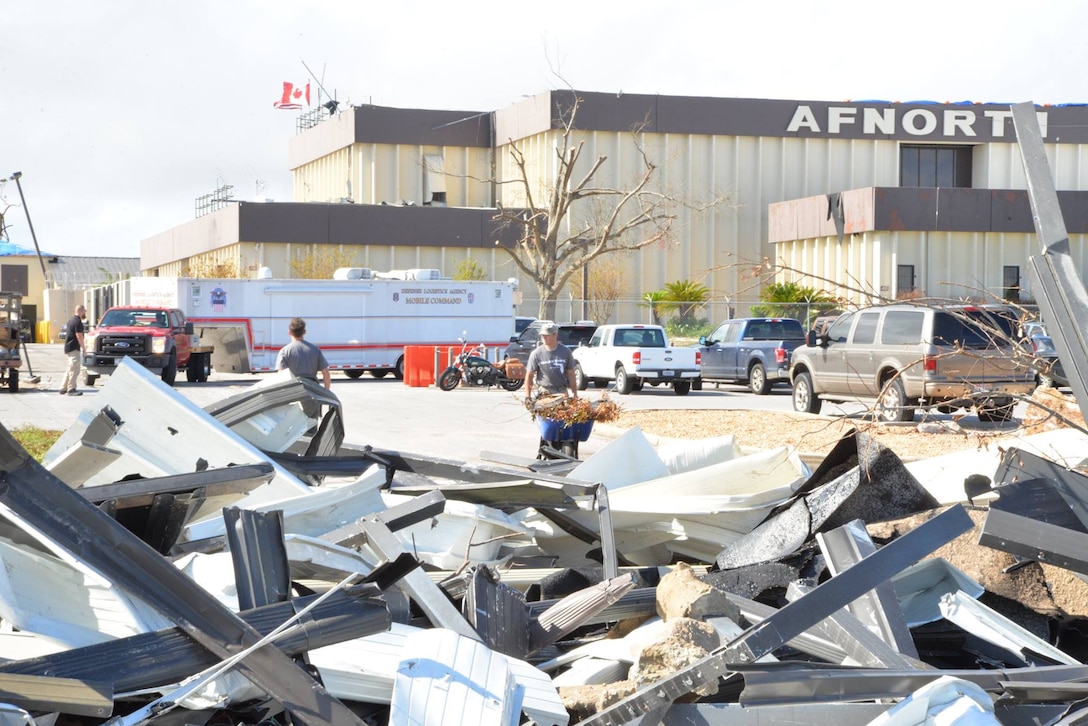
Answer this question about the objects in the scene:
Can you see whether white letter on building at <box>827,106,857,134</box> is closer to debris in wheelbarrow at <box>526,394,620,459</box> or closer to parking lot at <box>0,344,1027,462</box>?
parking lot at <box>0,344,1027,462</box>

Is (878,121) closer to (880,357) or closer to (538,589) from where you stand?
(880,357)

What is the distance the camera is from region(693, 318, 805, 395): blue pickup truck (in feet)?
95.8

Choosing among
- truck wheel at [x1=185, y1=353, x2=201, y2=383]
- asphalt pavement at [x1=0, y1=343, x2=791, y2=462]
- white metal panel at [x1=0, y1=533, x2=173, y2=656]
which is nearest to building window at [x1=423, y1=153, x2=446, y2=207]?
asphalt pavement at [x1=0, y1=343, x2=791, y2=462]

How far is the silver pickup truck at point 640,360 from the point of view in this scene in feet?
95.9

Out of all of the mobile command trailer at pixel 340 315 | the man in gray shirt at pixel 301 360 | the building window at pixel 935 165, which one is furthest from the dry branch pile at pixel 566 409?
the building window at pixel 935 165

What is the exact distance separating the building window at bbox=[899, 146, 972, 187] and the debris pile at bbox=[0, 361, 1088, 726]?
5608cm

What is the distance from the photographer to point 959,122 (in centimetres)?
5903

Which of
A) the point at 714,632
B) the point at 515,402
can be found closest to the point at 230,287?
the point at 515,402

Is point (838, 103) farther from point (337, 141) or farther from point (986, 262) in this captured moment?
point (337, 141)

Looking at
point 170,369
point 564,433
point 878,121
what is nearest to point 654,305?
point 878,121

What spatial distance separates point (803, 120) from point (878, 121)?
385 cm

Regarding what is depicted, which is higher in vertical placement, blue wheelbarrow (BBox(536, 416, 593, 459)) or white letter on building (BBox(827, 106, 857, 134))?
white letter on building (BBox(827, 106, 857, 134))

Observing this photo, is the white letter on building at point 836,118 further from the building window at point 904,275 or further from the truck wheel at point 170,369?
the truck wheel at point 170,369

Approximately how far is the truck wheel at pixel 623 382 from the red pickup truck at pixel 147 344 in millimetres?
10915
